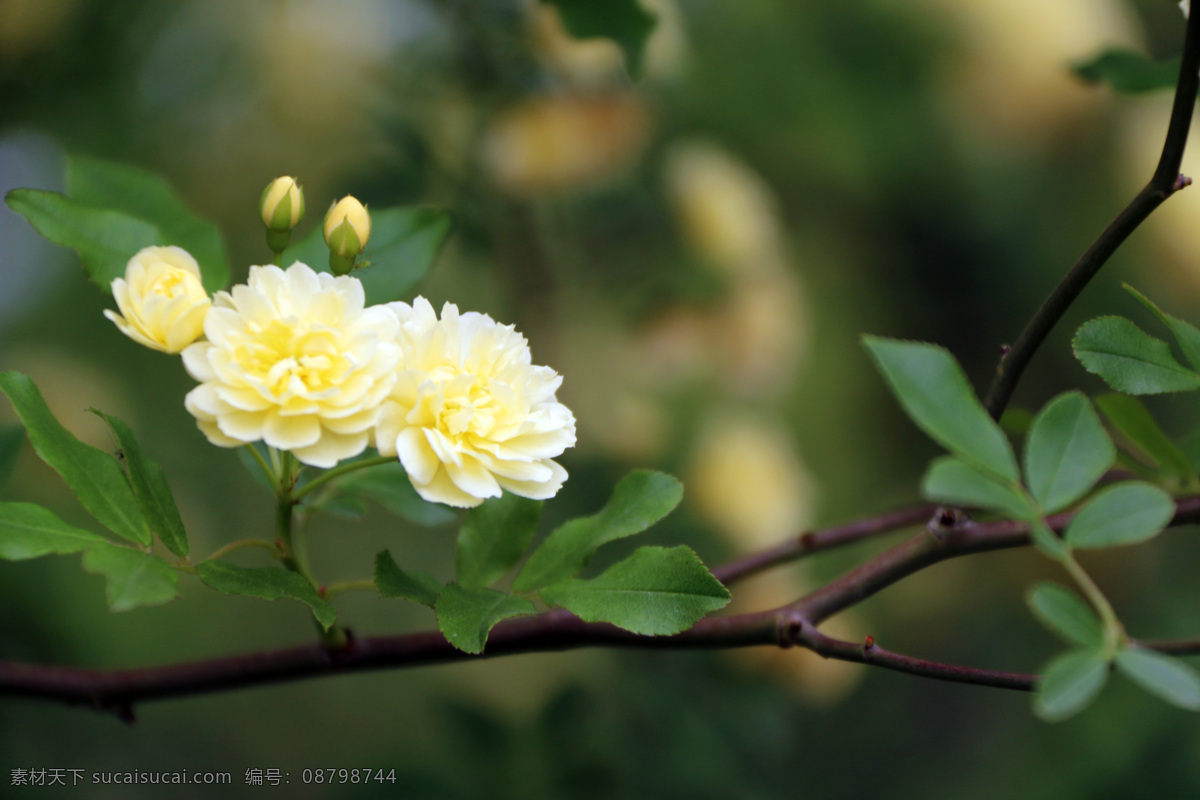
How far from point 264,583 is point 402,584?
0.13 ft

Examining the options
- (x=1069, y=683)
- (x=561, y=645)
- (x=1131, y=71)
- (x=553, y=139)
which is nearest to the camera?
(x=1069, y=683)

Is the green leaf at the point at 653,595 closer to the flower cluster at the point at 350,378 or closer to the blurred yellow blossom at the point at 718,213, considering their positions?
the flower cluster at the point at 350,378

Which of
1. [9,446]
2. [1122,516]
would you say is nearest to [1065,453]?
[1122,516]

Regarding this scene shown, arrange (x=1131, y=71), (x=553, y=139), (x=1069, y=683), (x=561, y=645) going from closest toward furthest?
(x=1069, y=683) < (x=561, y=645) < (x=1131, y=71) < (x=553, y=139)

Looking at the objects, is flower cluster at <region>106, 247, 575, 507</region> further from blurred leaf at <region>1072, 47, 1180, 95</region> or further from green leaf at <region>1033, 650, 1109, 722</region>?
blurred leaf at <region>1072, 47, 1180, 95</region>

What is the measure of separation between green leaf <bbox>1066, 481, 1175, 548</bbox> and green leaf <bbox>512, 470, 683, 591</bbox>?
0.36 feet

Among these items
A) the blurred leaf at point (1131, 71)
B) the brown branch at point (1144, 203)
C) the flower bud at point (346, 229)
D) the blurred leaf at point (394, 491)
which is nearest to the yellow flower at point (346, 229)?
the flower bud at point (346, 229)

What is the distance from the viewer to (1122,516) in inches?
8.2

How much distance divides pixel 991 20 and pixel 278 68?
0.78 meters

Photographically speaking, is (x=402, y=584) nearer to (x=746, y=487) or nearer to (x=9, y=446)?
(x=9, y=446)

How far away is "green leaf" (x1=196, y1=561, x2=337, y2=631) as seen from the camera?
0.77 feet

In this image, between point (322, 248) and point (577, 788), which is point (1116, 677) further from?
point (322, 248)

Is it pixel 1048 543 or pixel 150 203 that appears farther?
pixel 150 203

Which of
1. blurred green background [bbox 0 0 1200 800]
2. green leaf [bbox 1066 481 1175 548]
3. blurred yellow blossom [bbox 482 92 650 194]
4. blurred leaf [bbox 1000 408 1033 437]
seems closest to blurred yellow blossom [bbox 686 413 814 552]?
blurred green background [bbox 0 0 1200 800]
